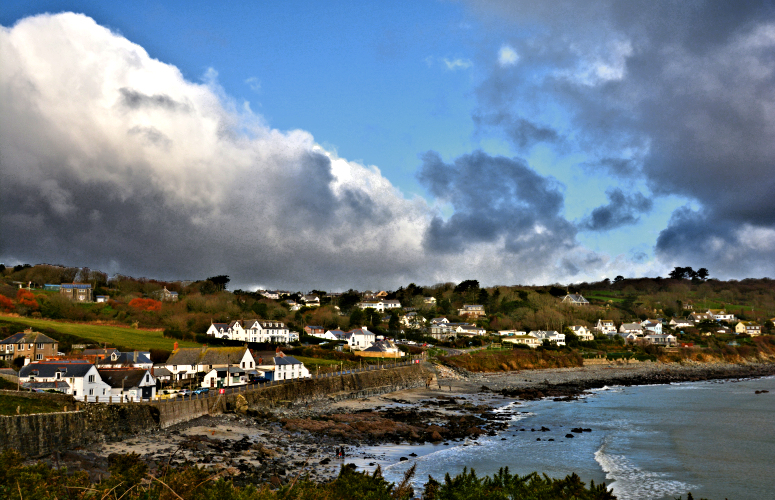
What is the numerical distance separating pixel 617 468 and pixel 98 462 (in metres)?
26.1

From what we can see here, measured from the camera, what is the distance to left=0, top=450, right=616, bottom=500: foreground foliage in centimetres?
1073

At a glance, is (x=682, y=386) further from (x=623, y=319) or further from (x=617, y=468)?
(x=623, y=319)

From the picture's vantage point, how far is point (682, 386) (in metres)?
73.8

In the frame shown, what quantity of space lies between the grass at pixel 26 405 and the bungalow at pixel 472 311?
106055 mm

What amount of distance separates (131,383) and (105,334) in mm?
31209

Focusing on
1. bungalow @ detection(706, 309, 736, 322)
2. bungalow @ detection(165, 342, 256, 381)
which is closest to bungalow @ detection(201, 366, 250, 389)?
bungalow @ detection(165, 342, 256, 381)

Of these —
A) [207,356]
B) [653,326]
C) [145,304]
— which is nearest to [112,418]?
[207,356]

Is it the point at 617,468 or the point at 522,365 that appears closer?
the point at 617,468

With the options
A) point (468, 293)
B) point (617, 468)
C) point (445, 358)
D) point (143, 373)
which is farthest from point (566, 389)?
point (468, 293)

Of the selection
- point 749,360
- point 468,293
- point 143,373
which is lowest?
point 749,360

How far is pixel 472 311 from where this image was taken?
13062 cm

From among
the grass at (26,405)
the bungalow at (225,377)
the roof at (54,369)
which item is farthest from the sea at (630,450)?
the bungalow at (225,377)

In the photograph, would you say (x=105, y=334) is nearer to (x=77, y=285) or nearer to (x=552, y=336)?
(x=77, y=285)

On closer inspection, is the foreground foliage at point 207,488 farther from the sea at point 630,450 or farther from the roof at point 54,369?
the roof at point 54,369
